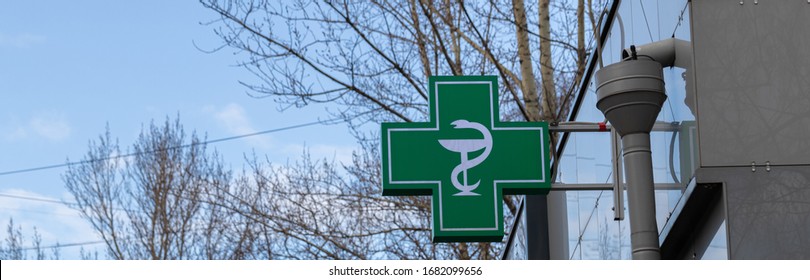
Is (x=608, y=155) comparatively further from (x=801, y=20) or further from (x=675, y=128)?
(x=801, y=20)

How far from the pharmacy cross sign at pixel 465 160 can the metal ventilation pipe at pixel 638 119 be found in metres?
1.33

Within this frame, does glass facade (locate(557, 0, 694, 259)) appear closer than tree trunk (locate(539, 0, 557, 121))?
Yes

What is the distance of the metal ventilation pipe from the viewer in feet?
25.2

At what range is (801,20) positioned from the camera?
764 centimetres

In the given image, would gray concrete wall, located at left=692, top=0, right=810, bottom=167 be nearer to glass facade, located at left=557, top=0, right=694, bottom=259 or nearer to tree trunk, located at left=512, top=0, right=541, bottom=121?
glass facade, located at left=557, top=0, right=694, bottom=259

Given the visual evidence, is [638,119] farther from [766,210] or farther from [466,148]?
[466,148]

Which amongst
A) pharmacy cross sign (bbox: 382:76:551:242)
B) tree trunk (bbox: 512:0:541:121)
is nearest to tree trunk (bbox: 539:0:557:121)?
A: tree trunk (bbox: 512:0:541:121)

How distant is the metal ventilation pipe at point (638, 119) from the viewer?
7.67 meters

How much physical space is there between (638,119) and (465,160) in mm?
1659

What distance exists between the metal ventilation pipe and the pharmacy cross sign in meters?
1.33

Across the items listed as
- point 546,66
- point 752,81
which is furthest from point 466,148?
point 546,66

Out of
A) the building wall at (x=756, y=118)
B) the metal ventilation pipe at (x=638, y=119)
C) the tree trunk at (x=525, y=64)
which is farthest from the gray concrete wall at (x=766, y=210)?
→ the tree trunk at (x=525, y=64)
